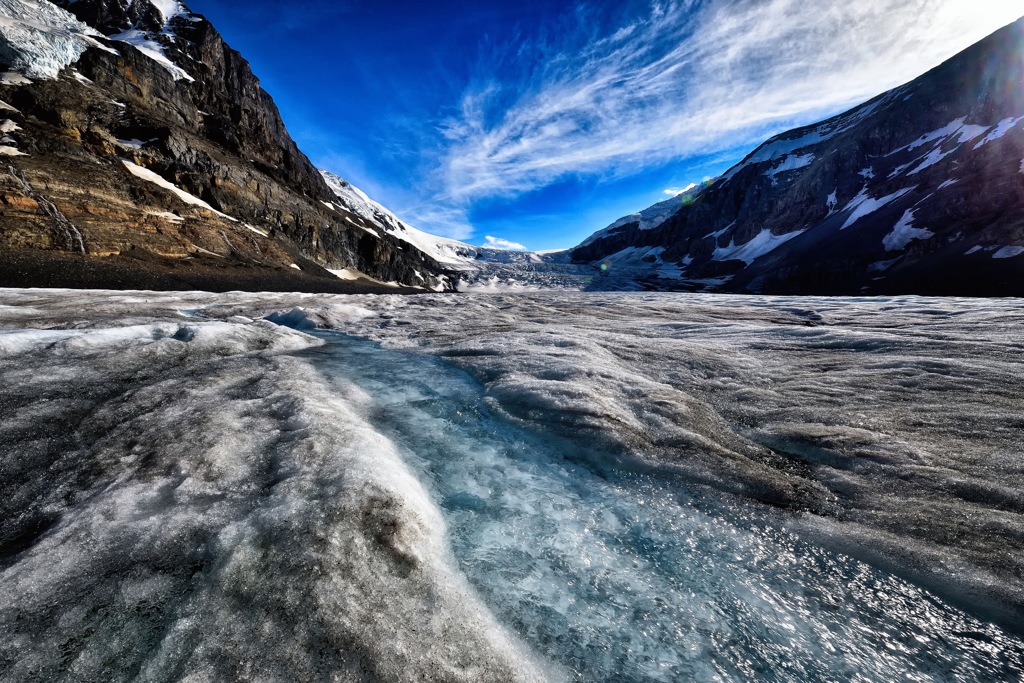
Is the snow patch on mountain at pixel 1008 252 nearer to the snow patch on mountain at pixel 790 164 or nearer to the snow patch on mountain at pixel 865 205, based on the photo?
the snow patch on mountain at pixel 865 205

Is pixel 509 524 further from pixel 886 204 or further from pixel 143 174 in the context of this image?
pixel 886 204

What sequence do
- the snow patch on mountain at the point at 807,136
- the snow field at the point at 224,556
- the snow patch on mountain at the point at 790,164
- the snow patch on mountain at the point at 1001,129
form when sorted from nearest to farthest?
the snow field at the point at 224,556 → the snow patch on mountain at the point at 1001,129 → the snow patch on mountain at the point at 807,136 → the snow patch on mountain at the point at 790,164

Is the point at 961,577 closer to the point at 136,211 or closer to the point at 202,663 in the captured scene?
the point at 202,663

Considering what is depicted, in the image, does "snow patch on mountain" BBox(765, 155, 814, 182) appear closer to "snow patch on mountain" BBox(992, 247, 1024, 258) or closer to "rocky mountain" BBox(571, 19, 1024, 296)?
"rocky mountain" BBox(571, 19, 1024, 296)

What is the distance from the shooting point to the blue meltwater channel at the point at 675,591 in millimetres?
1786

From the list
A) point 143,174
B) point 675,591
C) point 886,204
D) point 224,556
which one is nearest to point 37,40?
point 143,174

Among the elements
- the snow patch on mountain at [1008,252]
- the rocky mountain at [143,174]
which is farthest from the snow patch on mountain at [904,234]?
the rocky mountain at [143,174]

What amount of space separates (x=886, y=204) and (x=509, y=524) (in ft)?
258

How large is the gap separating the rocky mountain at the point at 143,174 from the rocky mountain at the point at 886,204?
5566cm

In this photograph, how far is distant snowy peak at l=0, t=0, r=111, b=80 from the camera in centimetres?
2702

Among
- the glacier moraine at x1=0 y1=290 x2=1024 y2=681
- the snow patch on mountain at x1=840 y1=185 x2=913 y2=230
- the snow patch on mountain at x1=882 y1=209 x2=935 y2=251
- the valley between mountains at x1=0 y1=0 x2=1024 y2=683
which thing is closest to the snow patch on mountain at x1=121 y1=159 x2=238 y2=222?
the valley between mountains at x1=0 y1=0 x2=1024 y2=683

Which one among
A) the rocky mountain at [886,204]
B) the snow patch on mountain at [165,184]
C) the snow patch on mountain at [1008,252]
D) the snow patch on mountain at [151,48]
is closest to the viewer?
the snow patch on mountain at [165,184]

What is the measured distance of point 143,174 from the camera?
1134 inches

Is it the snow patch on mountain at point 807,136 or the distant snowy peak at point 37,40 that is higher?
the snow patch on mountain at point 807,136
